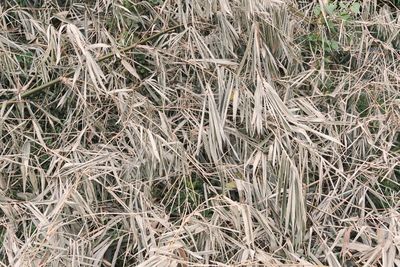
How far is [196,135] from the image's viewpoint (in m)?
1.48

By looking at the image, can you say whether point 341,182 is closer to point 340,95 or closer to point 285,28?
point 340,95

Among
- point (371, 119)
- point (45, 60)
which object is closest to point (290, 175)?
point (371, 119)

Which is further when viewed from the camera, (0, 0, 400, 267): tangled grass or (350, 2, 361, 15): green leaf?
(350, 2, 361, 15): green leaf

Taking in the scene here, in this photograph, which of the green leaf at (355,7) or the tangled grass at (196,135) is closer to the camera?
the tangled grass at (196,135)

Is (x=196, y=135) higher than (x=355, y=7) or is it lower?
lower

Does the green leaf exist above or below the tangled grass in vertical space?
above

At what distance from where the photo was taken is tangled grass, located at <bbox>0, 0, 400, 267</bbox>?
1.29 metres

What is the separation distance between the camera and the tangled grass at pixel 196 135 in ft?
4.23

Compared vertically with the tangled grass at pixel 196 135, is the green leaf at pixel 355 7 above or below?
above

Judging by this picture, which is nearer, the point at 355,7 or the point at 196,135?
the point at 196,135

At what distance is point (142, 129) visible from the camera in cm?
143

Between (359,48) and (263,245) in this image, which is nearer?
(263,245)

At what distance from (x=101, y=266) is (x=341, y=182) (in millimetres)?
702

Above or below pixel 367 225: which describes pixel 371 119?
above
